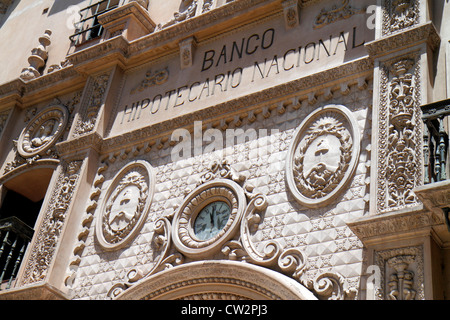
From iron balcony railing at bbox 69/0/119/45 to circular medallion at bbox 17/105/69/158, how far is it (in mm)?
1862

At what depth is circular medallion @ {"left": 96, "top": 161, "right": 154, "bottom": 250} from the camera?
35.0 feet

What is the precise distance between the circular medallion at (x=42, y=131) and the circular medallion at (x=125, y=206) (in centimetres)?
225

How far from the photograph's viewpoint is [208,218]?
9992mm

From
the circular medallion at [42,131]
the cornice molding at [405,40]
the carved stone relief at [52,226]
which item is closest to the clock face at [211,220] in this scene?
the carved stone relief at [52,226]

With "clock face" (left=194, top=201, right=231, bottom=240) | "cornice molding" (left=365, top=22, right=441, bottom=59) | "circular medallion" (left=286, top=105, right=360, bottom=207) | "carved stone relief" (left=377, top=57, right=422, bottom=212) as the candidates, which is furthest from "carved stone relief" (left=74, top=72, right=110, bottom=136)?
"carved stone relief" (left=377, top=57, right=422, bottom=212)

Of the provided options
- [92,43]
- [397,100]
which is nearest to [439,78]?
[397,100]

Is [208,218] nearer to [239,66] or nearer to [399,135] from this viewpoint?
[239,66]

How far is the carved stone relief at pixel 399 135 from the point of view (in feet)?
26.3

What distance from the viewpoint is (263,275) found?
28.4 ft

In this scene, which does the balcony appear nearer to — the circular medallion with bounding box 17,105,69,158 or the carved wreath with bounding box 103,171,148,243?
the carved wreath with bounding box 103,171,148,243

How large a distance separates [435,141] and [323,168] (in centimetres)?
179

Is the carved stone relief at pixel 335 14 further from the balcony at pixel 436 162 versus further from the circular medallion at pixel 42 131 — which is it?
the circular medallion at pixel 42 131

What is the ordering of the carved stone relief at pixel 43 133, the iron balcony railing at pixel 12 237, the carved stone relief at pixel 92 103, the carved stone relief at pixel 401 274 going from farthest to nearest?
the carved stone relief at pixel 43 133, the carved stone relief at pixel 92 103, the iron balcony railing at pixel 12 237, the carved stone relief at pixel 401 274

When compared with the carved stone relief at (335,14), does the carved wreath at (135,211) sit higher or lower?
lower
